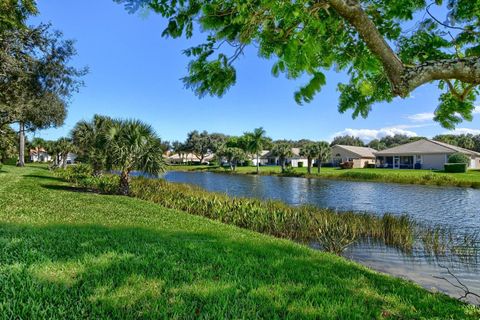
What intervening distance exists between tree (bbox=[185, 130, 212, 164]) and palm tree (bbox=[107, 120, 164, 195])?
82.7m

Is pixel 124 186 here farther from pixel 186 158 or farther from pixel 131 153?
pixel 186 158

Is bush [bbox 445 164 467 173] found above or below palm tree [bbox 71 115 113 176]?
below

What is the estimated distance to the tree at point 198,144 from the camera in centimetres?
10094

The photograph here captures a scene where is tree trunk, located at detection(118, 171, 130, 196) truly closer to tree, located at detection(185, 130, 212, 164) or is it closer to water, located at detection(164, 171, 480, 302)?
water, located at detection(164, 171, 480, 302)

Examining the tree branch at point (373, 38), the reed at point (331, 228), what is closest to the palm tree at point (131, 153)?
the reed at point (331, 228)

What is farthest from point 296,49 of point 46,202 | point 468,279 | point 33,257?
point 46,202

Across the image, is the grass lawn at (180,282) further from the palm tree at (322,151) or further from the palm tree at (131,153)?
the palm tree at (322,151)

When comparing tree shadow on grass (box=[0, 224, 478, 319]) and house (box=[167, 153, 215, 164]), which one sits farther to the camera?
house (box=[167, 153, 215, 164])

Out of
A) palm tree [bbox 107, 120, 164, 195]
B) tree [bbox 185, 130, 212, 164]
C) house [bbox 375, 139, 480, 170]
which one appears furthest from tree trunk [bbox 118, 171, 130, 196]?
tree [bbox 185, 130, 212, 164]

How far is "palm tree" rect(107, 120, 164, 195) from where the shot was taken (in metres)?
17.4

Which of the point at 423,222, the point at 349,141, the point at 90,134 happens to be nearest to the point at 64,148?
the point at 90,134

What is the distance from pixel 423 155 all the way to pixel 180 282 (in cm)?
5813

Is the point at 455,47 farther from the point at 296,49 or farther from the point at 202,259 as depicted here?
the point at 202,259

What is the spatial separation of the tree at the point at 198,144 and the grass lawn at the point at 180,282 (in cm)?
9460
